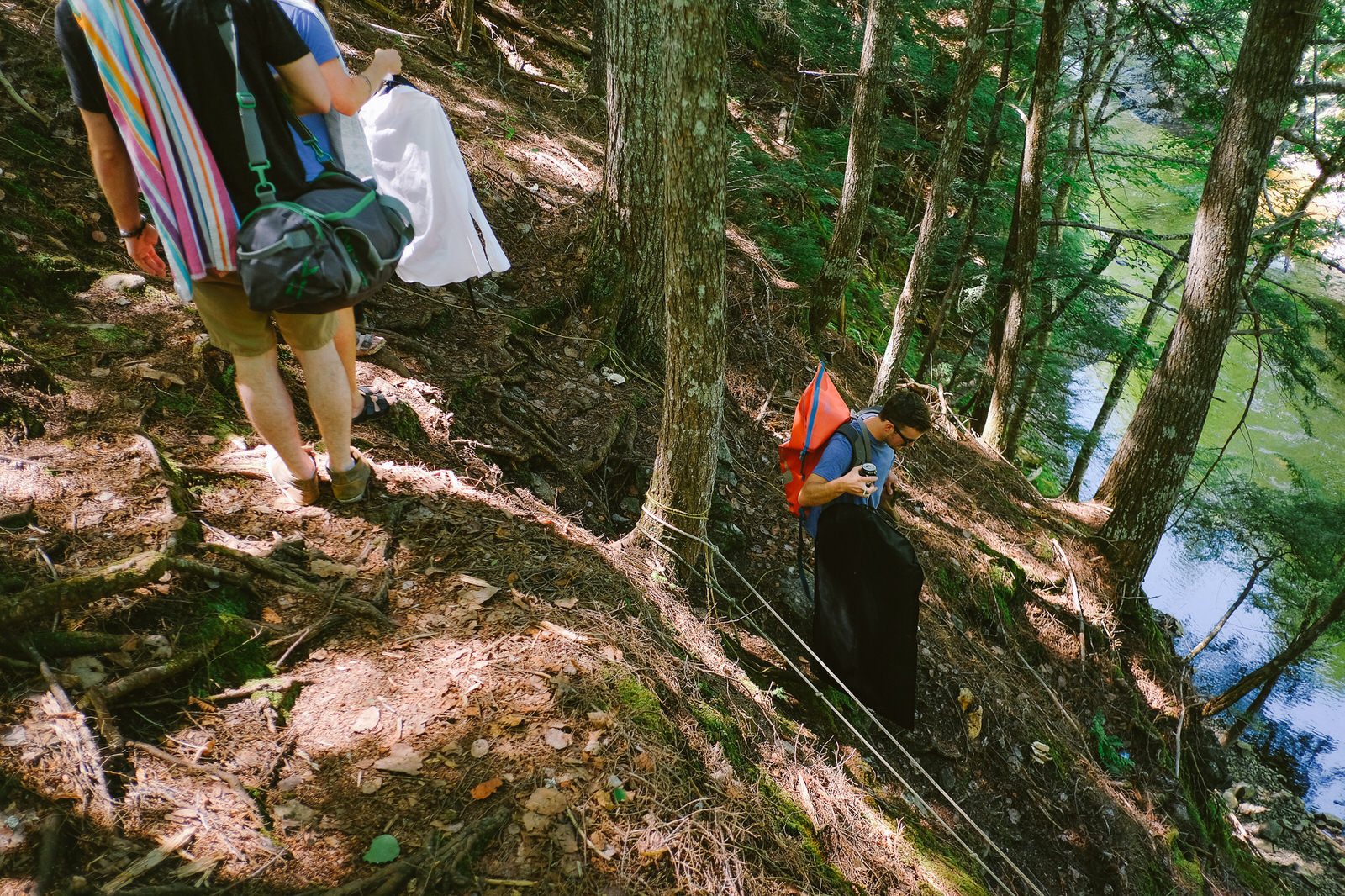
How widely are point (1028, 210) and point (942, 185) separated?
1956 millimetres

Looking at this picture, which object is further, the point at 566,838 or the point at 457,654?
the point at 457,654

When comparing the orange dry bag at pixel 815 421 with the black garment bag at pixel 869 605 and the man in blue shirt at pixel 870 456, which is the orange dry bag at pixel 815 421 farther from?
the black garment bag at pixel 869 605

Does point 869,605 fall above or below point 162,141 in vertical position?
below

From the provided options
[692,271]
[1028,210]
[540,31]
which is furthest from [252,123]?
[1028,210]

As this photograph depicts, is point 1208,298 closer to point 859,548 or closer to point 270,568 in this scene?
point 859,548

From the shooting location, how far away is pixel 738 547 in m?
4.62

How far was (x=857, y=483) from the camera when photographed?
12.2 ft

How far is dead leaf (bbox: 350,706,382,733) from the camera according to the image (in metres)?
2.10

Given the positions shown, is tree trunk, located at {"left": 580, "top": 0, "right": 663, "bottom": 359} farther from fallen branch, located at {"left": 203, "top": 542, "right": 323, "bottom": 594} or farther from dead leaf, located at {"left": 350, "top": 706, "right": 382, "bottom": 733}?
dead leaf, located at {"left": 350, "top": 706, "right": 382, "bottom": 733}

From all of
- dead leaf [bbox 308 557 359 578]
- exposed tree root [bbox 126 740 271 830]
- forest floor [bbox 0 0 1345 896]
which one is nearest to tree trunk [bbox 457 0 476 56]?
forest floor [bbox 0 0 1345 896]

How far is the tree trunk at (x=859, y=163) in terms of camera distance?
5648mm

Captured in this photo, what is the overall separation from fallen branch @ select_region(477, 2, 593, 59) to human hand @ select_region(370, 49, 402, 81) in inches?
230

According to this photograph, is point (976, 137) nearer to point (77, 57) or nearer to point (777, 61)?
point (777, 61)

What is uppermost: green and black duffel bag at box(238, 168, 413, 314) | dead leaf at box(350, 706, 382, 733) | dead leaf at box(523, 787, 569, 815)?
green and black duffel bag at box(238, 168, 413, 314)
